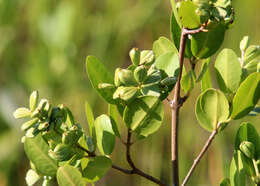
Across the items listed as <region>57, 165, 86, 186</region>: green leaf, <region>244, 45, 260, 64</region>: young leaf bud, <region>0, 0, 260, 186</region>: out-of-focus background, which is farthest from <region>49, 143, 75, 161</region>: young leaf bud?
<region>0, 0, 260, 186</region>: out-of-focus background

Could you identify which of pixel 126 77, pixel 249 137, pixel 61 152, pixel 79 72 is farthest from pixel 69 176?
pixel 79 72

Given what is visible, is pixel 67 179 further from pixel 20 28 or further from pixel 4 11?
pixel 20 28

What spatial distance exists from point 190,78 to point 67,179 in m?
0.20

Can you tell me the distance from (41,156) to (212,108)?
0.23 m

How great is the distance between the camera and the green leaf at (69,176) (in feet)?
1.77

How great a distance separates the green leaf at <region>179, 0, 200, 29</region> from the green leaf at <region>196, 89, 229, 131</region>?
86mm

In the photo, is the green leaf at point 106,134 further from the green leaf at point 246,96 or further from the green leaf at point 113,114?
the green leaf at point 246,96

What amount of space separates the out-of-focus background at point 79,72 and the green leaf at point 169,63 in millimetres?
1131

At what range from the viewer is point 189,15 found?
532 millimetres

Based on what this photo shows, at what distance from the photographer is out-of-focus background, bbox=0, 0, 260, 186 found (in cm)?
183

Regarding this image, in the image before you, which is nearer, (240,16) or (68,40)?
(68,40)

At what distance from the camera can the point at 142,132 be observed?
57 centimetres

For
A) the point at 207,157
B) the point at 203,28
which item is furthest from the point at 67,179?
the point at 207,157

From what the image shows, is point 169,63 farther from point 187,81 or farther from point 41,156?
point 41,156
